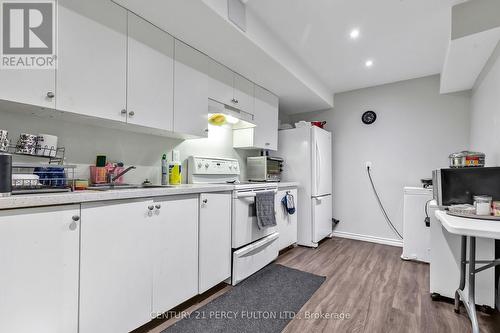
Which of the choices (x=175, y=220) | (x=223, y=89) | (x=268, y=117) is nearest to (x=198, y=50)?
(x=223, y=89)

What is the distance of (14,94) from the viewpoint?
1168 mm

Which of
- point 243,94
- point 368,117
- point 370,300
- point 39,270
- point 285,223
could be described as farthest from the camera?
point 368,117

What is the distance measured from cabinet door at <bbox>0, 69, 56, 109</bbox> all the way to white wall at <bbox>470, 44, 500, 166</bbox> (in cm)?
325

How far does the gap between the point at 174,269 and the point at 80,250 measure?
0.65 meters

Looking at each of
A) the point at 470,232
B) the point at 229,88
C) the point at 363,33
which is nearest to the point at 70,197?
the point at 229,88

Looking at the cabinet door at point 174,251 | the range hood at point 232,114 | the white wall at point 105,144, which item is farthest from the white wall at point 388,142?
the cabinet door at point 174,251

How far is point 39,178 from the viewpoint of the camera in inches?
48.8

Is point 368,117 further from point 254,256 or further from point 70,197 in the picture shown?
point 70,197

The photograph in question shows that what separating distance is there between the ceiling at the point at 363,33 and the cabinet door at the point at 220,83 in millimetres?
609

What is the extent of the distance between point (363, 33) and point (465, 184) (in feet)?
5.31

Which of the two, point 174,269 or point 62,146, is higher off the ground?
point 62,146

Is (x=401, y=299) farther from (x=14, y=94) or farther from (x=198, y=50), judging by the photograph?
(x=14, y=94)

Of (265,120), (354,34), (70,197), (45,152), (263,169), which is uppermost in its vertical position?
(354,34)

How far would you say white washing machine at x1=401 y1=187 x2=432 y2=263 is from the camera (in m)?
2.75
